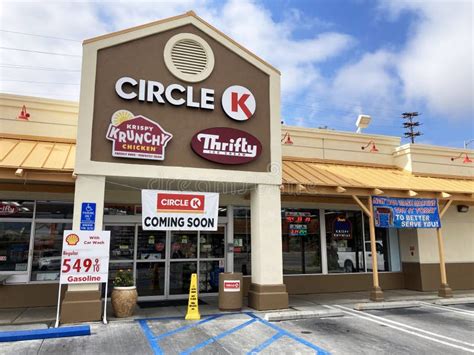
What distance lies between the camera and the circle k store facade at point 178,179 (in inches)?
412

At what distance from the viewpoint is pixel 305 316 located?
1051cm

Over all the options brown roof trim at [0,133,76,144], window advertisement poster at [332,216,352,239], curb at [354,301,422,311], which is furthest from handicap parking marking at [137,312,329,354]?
brown roof trim at [0,133,76,144]

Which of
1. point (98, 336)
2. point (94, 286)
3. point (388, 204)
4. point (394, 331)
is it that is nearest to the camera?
point (98, 336)

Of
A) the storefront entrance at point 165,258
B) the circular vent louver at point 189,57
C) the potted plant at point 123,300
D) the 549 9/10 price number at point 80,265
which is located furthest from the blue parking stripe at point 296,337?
the circular vent louver at point 189,57

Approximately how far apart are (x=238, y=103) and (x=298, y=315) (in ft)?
20.7

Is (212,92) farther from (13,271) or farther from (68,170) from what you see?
(13,271)

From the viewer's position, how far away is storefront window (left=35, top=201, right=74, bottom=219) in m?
12.3

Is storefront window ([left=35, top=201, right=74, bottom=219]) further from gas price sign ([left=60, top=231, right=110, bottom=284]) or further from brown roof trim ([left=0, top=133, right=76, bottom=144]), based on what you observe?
gas price sign ([left=60, top=231, right=110, bottom=284])

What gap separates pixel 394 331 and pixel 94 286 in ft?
24.1

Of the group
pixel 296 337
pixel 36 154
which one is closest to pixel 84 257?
pixel 36 154

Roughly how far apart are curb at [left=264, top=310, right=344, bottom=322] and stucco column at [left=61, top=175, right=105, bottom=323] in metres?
4.32

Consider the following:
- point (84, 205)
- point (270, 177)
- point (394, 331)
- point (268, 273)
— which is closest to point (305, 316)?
point (268, 273)

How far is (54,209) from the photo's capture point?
1245 centimetres

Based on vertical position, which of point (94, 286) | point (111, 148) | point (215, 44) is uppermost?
point (215, 44)
